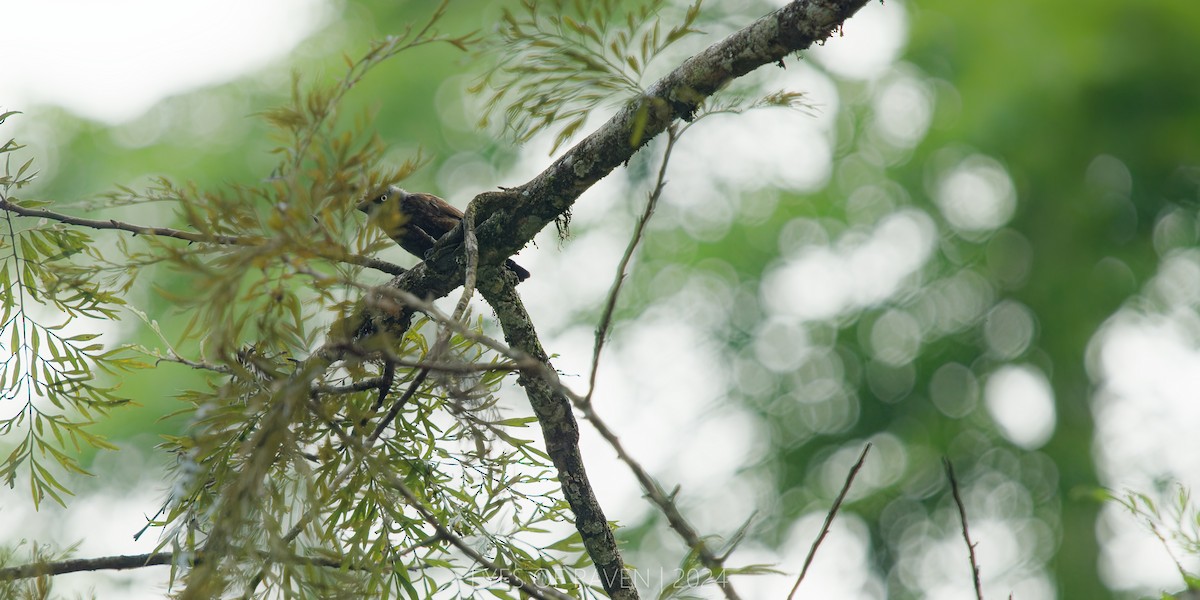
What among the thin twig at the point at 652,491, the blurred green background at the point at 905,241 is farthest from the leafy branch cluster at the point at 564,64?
the blurred green background at the point at 905,241

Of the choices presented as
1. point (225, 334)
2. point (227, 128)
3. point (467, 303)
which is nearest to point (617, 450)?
point (467, 303)

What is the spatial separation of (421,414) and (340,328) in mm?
342

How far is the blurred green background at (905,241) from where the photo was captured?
5871mm

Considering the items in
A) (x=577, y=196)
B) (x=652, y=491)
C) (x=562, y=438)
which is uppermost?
(x=577, y=196)

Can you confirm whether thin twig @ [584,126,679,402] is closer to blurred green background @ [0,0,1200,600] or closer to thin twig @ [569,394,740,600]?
thin twig @ [569,394,740,600]

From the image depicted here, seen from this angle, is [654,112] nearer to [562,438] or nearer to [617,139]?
[617,139]

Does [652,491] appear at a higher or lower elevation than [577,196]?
lower

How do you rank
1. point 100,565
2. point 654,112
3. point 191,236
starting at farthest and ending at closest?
point 100,565
point 654,112
point 191,236

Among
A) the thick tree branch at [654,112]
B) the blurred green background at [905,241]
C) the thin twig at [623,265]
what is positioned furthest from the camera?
the blurred green background at [905,241]

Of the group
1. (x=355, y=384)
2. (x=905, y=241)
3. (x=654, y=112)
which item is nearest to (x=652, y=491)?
(x=355, y=384)

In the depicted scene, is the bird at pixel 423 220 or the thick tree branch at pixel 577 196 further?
the bird at pixel 423 220

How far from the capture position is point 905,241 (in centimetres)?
623

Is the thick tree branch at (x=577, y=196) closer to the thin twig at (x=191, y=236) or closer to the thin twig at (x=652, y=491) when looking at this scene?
the thin twig at (x=191, y=236)

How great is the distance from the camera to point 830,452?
6.06 m
